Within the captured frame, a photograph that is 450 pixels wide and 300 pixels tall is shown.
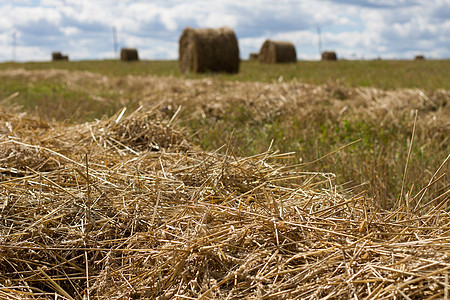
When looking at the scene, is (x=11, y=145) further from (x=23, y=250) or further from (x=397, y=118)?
(x=397, y=118)

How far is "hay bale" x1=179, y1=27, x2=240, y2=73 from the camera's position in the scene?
12680 mm

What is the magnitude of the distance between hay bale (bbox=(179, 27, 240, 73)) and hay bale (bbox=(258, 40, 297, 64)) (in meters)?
5.17

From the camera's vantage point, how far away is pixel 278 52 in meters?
18.2

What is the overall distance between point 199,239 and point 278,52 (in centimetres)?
1753

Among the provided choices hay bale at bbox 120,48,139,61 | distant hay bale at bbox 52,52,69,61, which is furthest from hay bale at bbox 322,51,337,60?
distant hay bale at bbox 52,52,69,61

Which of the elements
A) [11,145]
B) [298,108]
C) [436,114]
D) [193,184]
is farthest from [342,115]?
[11,145]

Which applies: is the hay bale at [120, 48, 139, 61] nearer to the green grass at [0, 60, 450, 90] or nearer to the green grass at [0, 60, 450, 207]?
the green grass at [0, 60, 450, 90]

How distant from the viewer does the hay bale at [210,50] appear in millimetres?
12680

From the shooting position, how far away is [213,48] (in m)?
12.8

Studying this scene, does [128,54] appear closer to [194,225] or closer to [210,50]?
[210,50]

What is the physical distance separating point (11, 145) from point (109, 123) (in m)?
0.75

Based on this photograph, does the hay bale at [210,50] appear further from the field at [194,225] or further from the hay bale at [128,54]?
the hay bale at [128,54]

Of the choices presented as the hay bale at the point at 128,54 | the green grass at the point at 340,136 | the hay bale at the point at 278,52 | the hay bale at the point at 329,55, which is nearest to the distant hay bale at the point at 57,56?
the hay bale at the point at 128,54

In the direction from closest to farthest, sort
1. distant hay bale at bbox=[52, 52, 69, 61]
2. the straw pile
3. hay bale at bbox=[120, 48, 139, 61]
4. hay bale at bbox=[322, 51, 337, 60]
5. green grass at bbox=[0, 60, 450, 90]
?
the straw pile < green grass at bbox=[0, 60, 450, 90] < hay bale at bbox=[322, 51, 337, 60] < hay bale at bbox=[120, 48, 139, 61] < distant hay bale at bbox=[52, 52, 69, 61]
